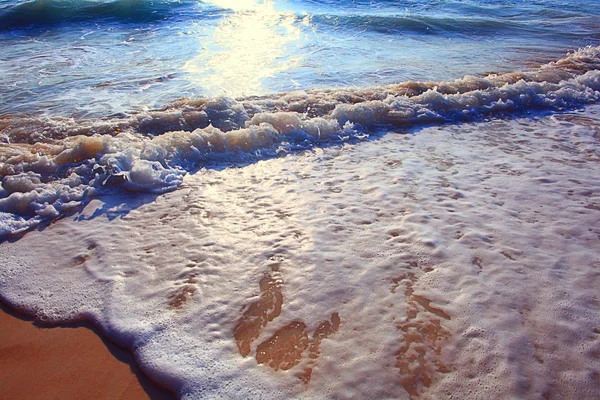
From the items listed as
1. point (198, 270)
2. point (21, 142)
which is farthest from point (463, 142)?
point (21, 142)

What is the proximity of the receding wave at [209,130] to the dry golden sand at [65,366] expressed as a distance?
1.29m

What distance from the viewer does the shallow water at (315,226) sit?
2.07 meters

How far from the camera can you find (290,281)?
100 inches

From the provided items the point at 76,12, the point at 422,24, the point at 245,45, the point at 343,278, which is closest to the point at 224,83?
the point at 245,45

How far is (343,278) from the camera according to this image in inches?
101

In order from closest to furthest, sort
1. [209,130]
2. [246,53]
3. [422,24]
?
[209,130] < [246,53] < [422,24]

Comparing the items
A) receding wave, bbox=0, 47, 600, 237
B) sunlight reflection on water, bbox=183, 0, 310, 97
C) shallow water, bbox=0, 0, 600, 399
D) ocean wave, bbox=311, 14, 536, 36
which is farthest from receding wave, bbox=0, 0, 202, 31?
receding wave, bbox=0, 47, 600, 237

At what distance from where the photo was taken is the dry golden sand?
192cm

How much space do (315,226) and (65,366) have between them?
6.11 ft

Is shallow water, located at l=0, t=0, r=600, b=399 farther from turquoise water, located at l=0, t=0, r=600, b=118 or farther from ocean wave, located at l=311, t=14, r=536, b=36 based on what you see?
ocean wave, located at l=311, t=14, r=536, b=36

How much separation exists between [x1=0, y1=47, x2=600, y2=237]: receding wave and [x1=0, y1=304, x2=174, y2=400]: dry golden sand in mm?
1287

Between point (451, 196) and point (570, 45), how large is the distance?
34.4 feet

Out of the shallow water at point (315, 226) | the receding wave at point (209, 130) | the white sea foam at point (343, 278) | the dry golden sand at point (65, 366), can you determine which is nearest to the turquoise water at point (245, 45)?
the shallow water at point (315, 226)

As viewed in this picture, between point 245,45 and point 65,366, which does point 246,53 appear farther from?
point 65,366
